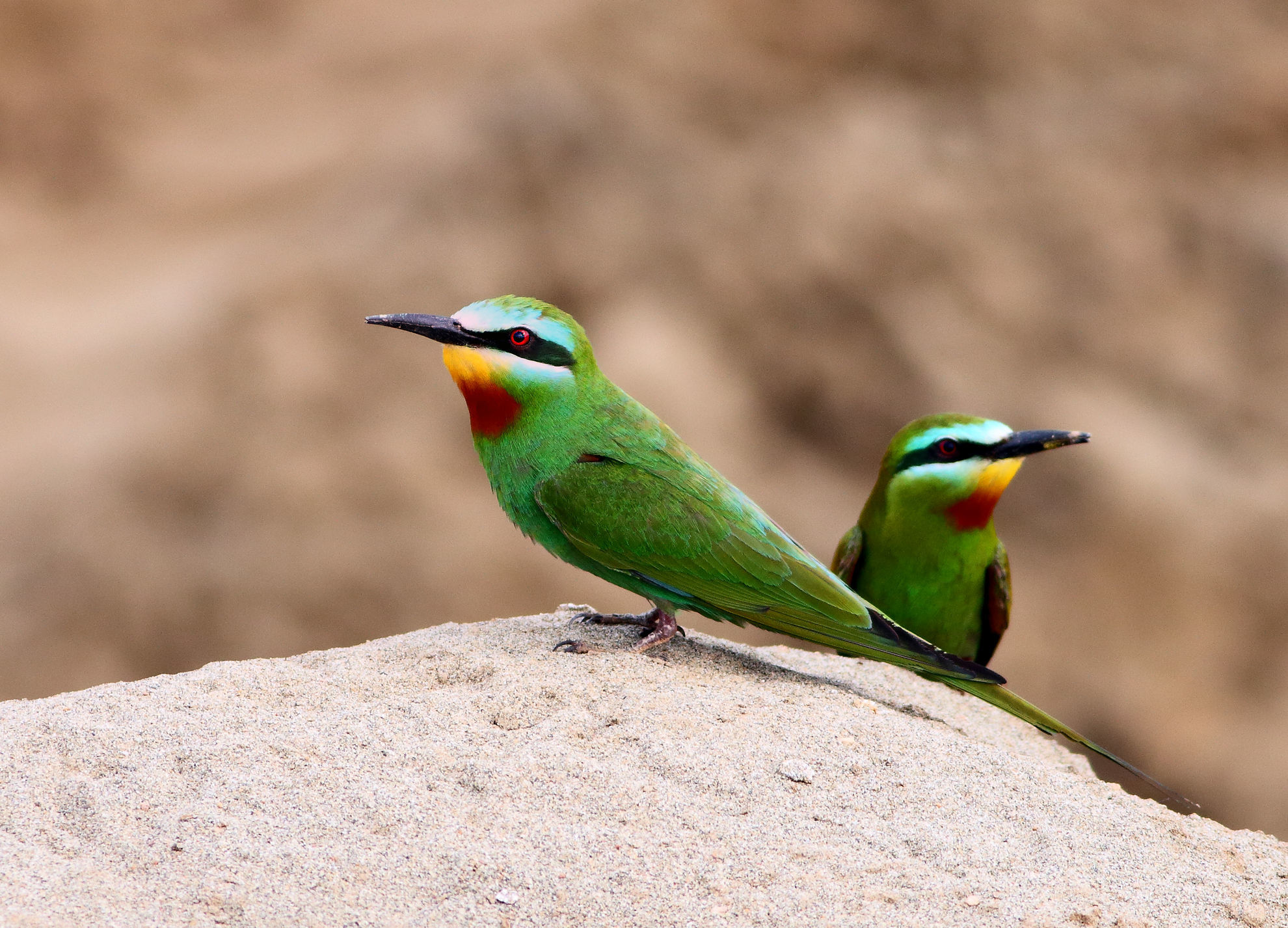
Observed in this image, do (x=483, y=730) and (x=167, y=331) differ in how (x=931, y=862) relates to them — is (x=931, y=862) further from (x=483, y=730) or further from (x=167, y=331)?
(x=167, y=331)

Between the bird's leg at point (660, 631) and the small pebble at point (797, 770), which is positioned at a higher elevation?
the bird's leg at point (660, 631)

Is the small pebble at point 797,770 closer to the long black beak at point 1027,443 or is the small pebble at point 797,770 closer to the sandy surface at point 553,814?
the sandy surface at point 553,814

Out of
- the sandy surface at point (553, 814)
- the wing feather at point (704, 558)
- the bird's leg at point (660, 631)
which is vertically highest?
the wing feather at point (704, 558)

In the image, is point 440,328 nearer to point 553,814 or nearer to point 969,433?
point 553,814

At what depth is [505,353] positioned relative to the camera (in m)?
3.33

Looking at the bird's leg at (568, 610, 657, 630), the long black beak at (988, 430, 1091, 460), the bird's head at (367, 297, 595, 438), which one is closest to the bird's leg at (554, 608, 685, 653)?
the bird's leg at (568, 610, 657, 630)

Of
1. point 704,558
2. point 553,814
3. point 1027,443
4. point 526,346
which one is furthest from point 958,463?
point 553,814

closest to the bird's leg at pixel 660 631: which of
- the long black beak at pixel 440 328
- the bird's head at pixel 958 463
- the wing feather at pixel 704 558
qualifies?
the wing feather at pixel 704 558

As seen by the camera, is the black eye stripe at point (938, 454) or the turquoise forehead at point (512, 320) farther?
the black eye stripe at point (938, 454)

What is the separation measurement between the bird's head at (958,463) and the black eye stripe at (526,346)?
1290mm

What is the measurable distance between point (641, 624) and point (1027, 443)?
130cm

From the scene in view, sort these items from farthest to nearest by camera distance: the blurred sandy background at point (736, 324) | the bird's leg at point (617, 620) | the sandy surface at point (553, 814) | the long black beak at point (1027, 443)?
the blurred sandy background at point (736, 324) < the long black beak at point (1027, 443) < the bird's leg at point (617, 620) < the sandy surface at point (553, 814)

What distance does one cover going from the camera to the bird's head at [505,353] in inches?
131

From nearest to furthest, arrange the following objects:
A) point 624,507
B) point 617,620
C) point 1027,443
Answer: point 624,507
point 617,620
point 1027,443
